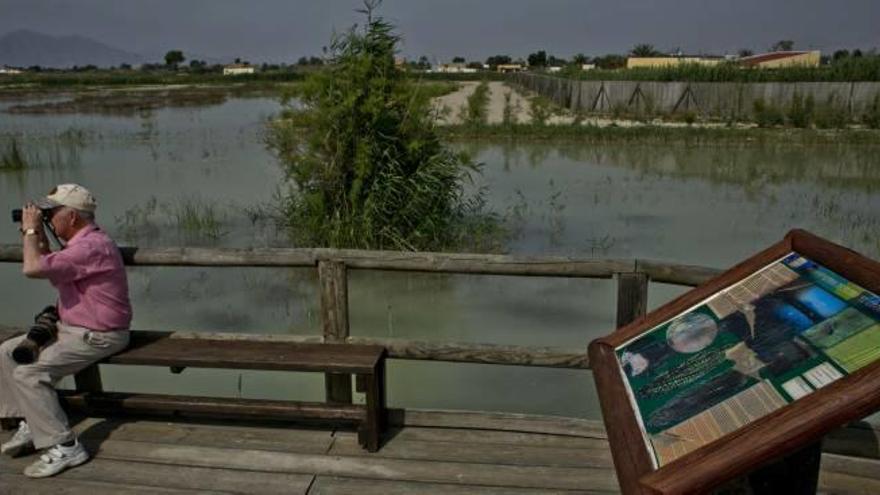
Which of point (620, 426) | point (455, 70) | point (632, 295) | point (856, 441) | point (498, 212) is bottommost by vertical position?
point (498, 212)

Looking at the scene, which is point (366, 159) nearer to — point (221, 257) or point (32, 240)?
point (221, 257)

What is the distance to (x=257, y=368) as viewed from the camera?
3.87 m

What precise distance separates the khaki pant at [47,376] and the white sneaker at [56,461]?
0.05 m

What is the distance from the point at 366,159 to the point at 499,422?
575 cm

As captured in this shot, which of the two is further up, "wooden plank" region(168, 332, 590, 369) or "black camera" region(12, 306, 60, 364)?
"black camera" region(12, 306, 60, 364)

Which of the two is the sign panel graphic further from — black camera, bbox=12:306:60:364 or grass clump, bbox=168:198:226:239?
grass clump, bbox=168:198:226:239

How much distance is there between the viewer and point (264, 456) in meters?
3.79

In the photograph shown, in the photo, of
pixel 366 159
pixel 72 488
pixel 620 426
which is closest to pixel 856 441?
pixel 620 426

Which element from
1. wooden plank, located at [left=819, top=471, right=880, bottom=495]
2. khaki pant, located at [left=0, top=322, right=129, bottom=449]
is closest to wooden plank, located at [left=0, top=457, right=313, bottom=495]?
khaki pant, located at [left=0, top=322, right=129, bottom=449]

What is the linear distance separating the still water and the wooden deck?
1.70 metres

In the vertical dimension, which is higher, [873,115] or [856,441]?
[873,115]

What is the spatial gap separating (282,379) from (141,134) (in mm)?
20195

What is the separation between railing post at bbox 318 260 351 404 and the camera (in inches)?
168

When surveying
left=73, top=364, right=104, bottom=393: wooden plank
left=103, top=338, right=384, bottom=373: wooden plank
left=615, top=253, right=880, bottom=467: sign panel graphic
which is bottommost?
left=73, top=364, right=104, bottom=393: wooden plank
